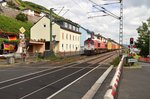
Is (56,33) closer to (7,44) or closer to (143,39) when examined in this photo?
(7,44)

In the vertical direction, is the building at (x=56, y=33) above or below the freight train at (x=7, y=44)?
above

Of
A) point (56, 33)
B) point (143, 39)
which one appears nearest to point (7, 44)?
point (56, 33)

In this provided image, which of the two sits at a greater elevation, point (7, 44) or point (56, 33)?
point (56, 33)

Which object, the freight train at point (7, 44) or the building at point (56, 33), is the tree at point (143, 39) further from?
the freight train at point (7, 44)

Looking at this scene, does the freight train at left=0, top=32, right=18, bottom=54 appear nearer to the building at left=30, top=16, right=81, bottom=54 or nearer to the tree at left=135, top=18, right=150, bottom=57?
the building at left=30, top=16, right=81, bottom=54

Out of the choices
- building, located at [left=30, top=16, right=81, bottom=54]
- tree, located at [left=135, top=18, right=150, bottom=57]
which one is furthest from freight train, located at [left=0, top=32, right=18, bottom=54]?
tree, located at [left=135, top=18, right=150, bottom=57]

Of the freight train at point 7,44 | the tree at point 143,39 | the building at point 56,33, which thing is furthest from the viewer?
the tree at point 143,39

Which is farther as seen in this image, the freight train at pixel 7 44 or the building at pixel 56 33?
the building at pixel 56 33

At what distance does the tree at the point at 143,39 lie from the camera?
9919cm

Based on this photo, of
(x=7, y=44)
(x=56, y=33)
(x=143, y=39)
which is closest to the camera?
(x=7, y=44)

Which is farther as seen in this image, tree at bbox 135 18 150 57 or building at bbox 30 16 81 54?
tree at bbox 135 18 150 57

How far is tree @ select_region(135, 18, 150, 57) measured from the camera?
99.2 meters

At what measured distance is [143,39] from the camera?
10425cm

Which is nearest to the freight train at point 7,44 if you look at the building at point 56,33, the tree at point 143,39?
the building at point 56,33
